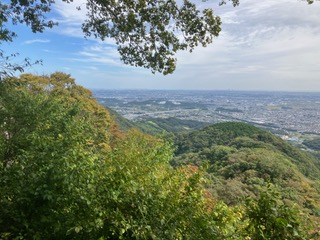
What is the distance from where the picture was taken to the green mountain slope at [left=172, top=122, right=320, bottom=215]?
1891 centimetres

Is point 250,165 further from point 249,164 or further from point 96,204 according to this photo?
point 96,204

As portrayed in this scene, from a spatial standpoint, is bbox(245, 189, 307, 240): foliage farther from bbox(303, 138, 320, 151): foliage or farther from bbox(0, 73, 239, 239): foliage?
bbox(303, 138, 320, 151): foliage

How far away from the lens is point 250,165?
29.8 m

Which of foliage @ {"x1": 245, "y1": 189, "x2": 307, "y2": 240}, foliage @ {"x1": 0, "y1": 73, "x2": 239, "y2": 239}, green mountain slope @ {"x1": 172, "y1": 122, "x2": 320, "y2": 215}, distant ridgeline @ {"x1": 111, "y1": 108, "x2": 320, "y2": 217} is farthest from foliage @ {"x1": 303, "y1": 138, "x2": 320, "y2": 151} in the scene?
foliage @ {"x1": 245, "y1": 189, "x2": 307, "y2": 240}

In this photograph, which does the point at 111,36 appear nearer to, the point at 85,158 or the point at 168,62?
the point at 168,62

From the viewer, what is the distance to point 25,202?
371 centimetres

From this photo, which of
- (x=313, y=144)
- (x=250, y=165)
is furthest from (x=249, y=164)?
(x=313, y=144)

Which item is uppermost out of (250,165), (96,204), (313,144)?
(96,204)

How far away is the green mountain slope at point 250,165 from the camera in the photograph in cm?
1891

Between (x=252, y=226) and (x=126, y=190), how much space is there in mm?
1419

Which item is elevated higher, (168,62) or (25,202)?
(168,62)

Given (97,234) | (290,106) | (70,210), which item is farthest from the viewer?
(290,106)

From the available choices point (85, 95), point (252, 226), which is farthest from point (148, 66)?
point (85, 95)

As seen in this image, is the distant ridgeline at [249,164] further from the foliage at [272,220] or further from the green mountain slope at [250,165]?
the foliage at [272,220]
